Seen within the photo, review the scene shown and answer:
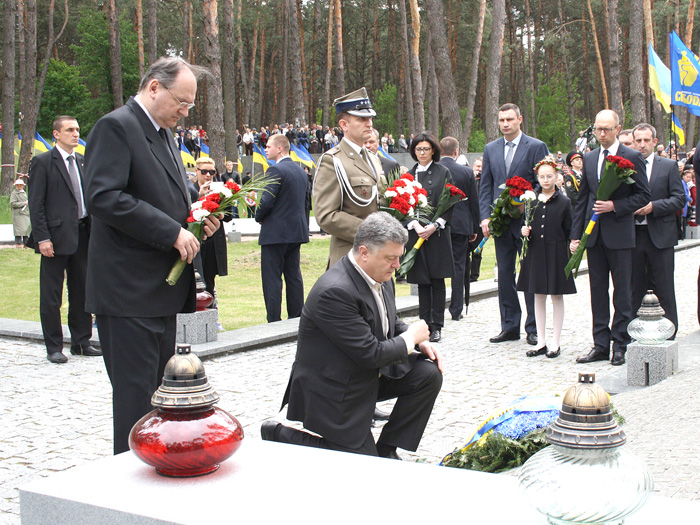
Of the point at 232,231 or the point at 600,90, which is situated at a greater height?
the point at 600,90

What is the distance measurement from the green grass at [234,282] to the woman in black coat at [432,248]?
241 centimetres

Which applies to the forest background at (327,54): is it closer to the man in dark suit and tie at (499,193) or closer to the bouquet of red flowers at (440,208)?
the man in dark suit and tie at (499,193)

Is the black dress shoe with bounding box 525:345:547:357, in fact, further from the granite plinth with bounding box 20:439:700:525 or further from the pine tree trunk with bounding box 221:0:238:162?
the pine tree trunk with bounding box 221:0:238:162

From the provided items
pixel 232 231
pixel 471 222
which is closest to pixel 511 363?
pixel 471 222

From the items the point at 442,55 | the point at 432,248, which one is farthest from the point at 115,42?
the point at 432,248

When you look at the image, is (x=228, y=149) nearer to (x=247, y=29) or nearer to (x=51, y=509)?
(x=247, y=29)

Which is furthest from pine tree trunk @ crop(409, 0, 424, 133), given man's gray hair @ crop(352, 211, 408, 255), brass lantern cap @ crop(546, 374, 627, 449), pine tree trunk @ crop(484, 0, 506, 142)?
brass lantern cap @ crop(546, 374, 627, 449)

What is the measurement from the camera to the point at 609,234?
7586 millimetres

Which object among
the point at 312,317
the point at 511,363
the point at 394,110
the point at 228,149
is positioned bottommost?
the point at 511,363

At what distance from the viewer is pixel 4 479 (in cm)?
462

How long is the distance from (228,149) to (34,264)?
19469mm

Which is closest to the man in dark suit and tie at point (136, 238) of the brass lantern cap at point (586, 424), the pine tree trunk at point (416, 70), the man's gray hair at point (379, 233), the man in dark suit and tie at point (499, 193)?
the man's gray hair at point (379, 233)

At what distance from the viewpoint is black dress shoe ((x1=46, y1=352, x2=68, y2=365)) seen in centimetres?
774

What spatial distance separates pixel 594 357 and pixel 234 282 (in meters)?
7.65
